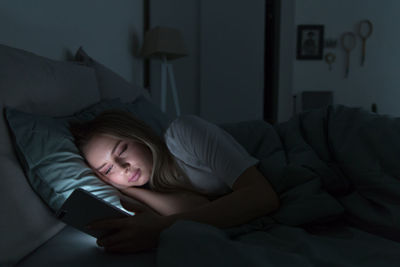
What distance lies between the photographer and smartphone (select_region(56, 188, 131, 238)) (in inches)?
23.3

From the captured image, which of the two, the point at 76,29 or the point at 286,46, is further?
the point at 286,46

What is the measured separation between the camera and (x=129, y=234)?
0.61 meters

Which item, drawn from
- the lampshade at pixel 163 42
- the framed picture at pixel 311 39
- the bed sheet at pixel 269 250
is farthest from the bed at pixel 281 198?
the framed picture at pixel 311 39

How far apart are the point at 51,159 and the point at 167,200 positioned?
0.36 meters

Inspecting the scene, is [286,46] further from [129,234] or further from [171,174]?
[129,234]

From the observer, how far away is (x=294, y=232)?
647 millimetres

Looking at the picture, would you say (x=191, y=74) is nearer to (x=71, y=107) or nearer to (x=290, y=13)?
(x=290, y=13)

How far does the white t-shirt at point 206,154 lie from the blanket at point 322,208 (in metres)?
0.12

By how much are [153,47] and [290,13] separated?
4.73 ft

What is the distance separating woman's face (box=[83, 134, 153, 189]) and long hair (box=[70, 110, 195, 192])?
0.07 feet

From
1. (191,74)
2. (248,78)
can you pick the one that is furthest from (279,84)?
(191,74)

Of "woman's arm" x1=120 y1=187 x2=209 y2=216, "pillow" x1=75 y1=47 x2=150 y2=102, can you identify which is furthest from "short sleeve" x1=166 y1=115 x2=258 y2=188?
"pillow" x1=75 y1=47 x2=150 y2=102

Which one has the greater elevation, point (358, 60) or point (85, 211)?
point (358, 60)

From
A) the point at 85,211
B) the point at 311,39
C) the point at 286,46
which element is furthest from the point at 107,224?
the point at 311,39
